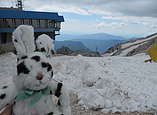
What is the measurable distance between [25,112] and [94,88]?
8.46 ft

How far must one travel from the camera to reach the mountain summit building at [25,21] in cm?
1138

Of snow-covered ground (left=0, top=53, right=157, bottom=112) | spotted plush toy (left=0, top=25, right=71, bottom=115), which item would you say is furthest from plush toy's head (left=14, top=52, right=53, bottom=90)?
snow-covered ground (left=0, top=53, right=157, bottom=112)

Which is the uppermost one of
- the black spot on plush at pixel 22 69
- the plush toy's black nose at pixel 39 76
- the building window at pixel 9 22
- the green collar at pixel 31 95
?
the building window at pixel 9 22

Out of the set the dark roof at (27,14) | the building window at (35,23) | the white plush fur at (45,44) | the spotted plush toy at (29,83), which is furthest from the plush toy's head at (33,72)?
the building window at (35,23)

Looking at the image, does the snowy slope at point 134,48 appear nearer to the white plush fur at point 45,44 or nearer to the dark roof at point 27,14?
the dark roof at point 27,14

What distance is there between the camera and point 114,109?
135 inches

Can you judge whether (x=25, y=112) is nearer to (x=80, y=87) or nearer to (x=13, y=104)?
(x=13, y=104)

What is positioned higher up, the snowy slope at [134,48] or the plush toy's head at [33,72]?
the snowy slope at [134,48]

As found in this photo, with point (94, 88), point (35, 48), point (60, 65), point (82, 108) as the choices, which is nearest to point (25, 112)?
point (35, 48)

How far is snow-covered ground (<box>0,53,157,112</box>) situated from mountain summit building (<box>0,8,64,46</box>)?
17.8 feet

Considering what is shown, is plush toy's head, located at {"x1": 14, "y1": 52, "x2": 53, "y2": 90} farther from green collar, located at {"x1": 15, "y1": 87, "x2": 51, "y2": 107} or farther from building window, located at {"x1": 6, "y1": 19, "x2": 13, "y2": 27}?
building window, located at {"x1": 6, "y1": 19, "x2": 13, "y2": 27}

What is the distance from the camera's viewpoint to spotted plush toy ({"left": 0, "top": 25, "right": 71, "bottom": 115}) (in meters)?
1.57

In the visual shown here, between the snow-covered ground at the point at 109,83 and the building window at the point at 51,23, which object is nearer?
the snow-covered ground at the point at 109,83

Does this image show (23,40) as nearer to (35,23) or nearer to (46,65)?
(46,65)
